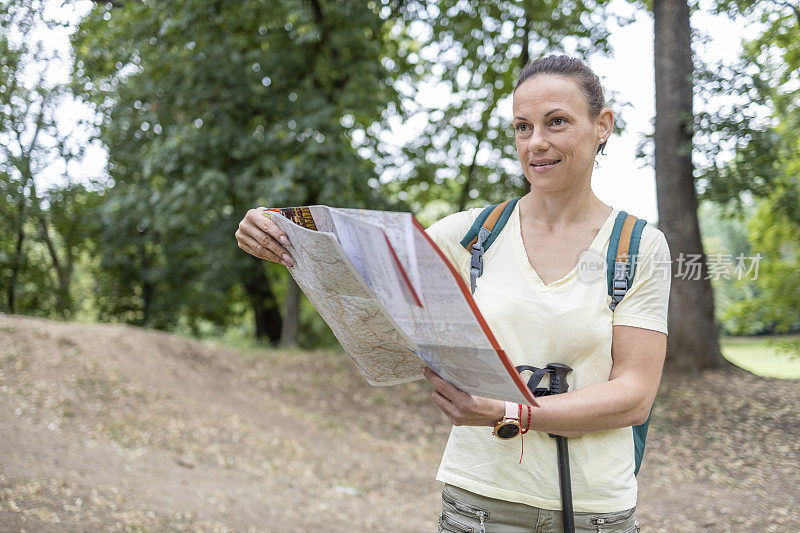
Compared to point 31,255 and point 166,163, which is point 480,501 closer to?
point 166,163

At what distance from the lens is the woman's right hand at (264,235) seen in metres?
1.53

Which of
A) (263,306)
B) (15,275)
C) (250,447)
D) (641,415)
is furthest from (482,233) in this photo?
(263,306)

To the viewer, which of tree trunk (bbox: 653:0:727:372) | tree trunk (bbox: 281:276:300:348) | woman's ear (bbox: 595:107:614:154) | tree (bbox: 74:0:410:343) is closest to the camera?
woman's ear (bbox: 595:107:614:154)

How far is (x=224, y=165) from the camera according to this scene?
32.9 ft

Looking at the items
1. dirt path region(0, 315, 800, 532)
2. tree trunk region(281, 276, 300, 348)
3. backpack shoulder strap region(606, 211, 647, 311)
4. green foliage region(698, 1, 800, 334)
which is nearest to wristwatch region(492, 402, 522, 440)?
backpack shoulder strap region(606, 211, 647, 311)

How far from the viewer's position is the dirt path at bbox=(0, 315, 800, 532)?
4891 millimetres

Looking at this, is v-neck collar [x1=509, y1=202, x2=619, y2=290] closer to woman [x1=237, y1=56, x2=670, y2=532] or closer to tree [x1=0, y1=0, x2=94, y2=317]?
woman [x1=237, y1=56, x2=670, y2=532]

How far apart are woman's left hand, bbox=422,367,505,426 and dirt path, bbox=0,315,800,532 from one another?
3645 millimetres

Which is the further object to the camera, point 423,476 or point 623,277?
point 423,476

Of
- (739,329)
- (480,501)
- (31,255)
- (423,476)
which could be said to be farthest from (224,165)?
(480,501)

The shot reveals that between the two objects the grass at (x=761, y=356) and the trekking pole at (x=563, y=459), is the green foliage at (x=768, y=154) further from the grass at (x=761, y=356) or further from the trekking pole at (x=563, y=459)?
the trekking pole at (x=563, y=459)

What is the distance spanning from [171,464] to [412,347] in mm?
5331

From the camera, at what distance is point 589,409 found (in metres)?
1.40

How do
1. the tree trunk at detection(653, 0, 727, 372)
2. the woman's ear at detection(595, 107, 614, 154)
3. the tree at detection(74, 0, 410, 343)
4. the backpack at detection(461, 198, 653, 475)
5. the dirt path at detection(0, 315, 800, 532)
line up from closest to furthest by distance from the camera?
the backpack at detection(461, 198, 653, 475) → the woman's ear at detection(595, 107, 614, 154) → the dirt path at detection(0, 315, 800, 532) → the tree trunk at detection(653, 0, 727, 372) → the tree at detection(74, 0, 410, 343)
